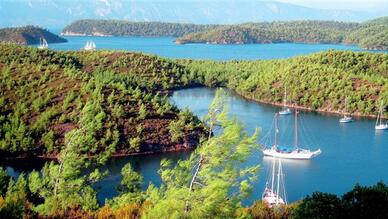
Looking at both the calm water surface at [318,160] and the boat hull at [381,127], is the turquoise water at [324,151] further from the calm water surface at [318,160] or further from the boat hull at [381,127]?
the boat hull at [381,127]

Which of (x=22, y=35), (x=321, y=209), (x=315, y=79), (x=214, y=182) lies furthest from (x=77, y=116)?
(x=22, y=35)

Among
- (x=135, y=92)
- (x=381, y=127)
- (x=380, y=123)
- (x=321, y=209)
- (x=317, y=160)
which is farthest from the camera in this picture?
(x=380, y=123)

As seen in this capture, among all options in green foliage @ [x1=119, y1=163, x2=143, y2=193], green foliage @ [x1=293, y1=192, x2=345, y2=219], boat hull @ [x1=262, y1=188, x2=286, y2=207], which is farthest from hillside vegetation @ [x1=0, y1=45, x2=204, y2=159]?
green foliage @ [x1=293, y1=192, x2=345, y2=219]

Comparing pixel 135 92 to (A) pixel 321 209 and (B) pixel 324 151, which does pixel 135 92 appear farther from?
(A) pixel 321 209

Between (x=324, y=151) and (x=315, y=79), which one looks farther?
(x=315, y=79)

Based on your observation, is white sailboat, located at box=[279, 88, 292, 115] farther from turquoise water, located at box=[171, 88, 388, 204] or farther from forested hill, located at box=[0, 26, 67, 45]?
forested hill, located at box=[0, 26, 67, 45]

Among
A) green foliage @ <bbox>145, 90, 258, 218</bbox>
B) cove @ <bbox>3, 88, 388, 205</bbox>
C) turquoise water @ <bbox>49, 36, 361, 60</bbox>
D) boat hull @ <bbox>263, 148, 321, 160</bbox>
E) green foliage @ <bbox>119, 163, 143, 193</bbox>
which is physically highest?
green foliage @ <bbox>145, 90, 258, 218</bbox>

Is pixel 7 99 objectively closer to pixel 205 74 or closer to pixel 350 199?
pixel 350 199

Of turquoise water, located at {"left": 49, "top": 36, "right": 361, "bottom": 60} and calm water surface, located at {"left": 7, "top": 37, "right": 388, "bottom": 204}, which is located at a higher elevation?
calm water surface, located at {"left": 7, "top": 37, "right": 388, "bottom": 204}
